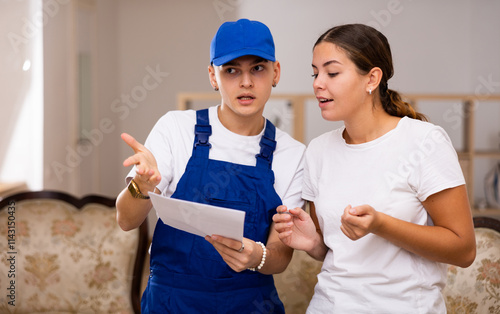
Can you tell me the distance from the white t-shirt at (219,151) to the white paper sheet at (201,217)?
0.84 feet

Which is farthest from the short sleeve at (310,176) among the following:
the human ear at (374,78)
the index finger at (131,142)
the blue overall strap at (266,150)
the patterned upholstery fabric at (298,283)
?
the patterned upholstery fabric at (298,283)

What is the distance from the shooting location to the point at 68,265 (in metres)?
2.40

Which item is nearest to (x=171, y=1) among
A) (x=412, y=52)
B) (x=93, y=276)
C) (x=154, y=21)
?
(x=154, y=21)

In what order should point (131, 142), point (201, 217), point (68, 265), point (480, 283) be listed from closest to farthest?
point (201, 217) < point (131, 142) < point (480, 283) < point (68, 265)

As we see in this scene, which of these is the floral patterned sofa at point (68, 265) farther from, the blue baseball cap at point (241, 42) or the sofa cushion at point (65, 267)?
the blue baseball cap at point (241, 42)

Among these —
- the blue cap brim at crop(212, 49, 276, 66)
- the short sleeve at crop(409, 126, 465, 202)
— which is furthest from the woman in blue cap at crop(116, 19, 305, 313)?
the short sleeve at crop(409, 126, 465, 202)

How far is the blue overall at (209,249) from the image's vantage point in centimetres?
153

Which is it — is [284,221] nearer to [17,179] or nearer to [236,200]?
[236,200]

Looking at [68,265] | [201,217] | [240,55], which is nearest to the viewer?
[201,217]

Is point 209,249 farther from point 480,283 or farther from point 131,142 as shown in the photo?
point 480,283

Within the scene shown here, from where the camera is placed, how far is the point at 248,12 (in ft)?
19.6

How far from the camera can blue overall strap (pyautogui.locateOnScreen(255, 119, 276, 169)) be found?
5.27 feet

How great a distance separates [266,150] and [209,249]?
13.5 inches

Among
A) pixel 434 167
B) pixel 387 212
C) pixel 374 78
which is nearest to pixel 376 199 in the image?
pixel 387 212
